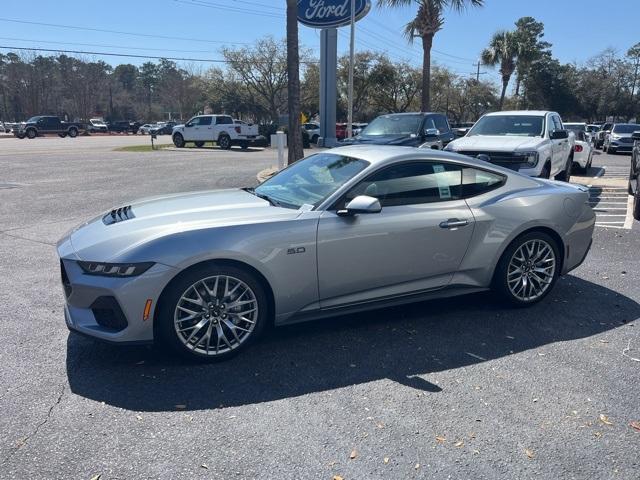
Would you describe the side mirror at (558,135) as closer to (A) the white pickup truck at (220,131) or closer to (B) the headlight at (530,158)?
(B) the headlight at (530,158)

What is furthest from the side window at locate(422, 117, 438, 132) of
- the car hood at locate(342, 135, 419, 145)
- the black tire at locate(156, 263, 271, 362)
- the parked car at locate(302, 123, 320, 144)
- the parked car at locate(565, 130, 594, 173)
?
the parked car at locate(302, 123, 320, 144)

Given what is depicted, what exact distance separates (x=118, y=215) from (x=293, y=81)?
403 inches

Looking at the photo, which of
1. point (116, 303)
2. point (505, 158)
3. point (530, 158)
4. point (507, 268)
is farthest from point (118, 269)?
point (530, 158)

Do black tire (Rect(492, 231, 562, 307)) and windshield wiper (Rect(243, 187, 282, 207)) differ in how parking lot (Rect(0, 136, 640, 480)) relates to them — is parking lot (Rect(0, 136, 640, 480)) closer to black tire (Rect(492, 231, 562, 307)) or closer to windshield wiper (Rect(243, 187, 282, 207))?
black tire (Rect(492, 231, 562, 307))

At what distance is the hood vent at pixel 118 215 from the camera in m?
4.19

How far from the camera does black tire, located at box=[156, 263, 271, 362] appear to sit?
3.63 metres

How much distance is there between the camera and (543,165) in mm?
9797

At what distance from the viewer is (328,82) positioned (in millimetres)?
21266

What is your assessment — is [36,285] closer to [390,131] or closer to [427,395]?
[427,395]

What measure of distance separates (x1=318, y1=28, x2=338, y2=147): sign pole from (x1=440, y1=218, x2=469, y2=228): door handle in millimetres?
16114

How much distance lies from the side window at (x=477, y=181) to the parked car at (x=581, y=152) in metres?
12.0

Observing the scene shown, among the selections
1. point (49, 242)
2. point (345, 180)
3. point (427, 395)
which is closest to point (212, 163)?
point (49, 242)

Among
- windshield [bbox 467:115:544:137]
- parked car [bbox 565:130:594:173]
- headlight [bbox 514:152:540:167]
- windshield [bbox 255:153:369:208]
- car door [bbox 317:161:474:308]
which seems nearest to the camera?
car door [bbox 317:161:474:308]

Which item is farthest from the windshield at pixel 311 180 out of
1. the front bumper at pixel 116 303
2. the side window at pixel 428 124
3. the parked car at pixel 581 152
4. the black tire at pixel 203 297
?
the parked car at pixel 581 152
